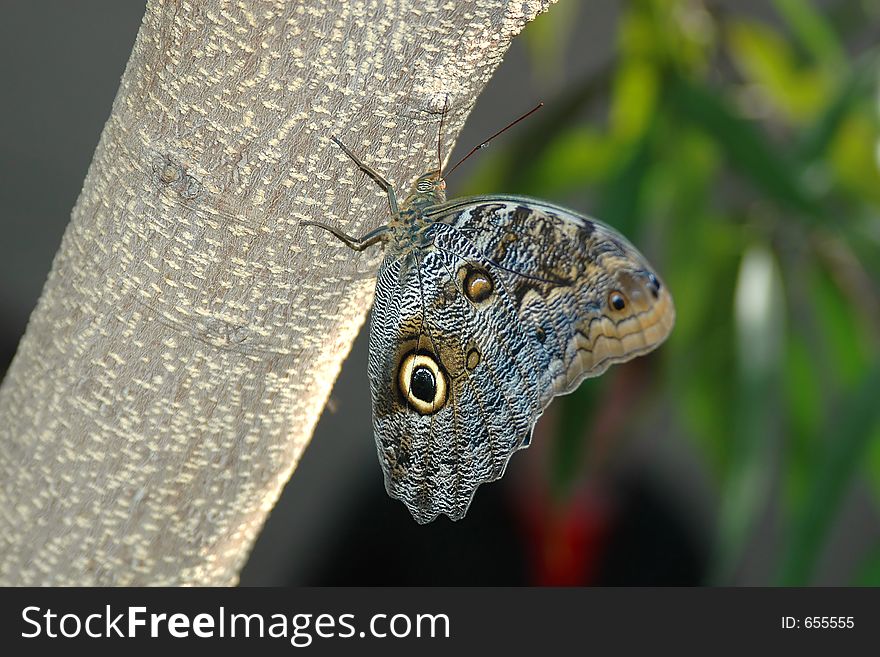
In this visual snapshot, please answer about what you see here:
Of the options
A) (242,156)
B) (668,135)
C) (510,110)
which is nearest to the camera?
(242,156)

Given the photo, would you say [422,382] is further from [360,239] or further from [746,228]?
[746,228]

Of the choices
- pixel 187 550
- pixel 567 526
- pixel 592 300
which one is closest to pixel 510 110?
pixel 567 526

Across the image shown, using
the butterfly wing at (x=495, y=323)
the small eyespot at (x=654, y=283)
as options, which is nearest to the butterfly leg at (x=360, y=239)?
the butterfly wing at (x=495, y=323)

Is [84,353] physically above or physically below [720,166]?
below

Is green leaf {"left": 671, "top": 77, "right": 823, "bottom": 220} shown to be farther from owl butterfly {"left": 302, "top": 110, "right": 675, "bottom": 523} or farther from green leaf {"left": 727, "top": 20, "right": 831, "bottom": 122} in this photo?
owl butterfly {"left": 302, "top": 110, "right": 675, "bottom": 523}

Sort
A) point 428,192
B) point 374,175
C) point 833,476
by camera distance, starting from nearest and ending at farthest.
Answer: point 374,175, point 428,192, point 833,476

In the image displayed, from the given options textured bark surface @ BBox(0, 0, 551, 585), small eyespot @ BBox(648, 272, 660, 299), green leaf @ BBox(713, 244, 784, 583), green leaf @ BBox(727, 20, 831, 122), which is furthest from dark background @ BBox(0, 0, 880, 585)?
textured bark surface @ BBox(0, 0, 551, 585)

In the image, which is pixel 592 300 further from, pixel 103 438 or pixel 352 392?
pixel 352 392

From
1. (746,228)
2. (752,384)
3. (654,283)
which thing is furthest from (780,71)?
(654,283)
